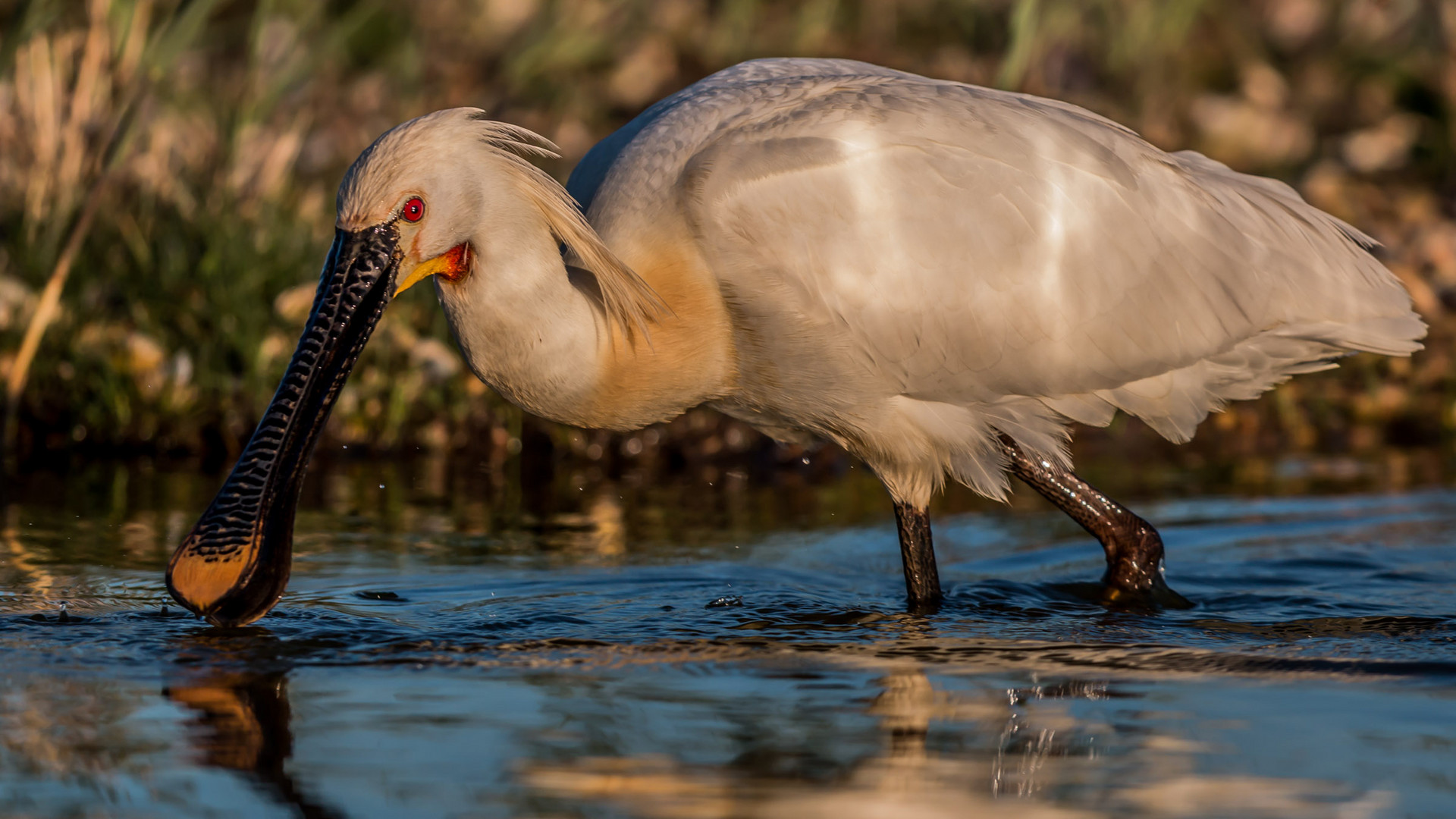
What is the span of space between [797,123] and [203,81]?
7.01 m

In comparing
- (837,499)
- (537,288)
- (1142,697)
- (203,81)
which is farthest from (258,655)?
(203,81)

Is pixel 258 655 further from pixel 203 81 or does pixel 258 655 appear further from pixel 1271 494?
pixel 203 81

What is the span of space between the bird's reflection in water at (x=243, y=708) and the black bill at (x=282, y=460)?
0.37ft

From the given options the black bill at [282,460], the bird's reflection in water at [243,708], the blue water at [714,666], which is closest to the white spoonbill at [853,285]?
the black bill at [282,460]

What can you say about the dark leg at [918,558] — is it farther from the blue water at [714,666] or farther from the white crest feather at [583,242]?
the white crest feather at [583,242]

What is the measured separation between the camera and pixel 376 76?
1230 cm

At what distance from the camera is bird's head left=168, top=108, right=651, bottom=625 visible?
5.05 metres

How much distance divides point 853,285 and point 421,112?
255 inches

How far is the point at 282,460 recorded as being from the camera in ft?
17.4

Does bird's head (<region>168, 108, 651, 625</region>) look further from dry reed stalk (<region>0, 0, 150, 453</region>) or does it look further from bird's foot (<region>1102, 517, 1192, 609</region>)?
dry reed stalk (<region>0, 0, 150, 453</region>)

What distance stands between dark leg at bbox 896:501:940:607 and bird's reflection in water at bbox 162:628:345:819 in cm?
187

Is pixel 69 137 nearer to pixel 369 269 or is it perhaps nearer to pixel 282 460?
pixel 282 460

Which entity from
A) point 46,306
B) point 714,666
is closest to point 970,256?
point 714,666

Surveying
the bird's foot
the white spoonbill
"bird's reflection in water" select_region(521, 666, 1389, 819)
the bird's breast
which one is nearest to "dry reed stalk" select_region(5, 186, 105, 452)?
the white spoonbill
